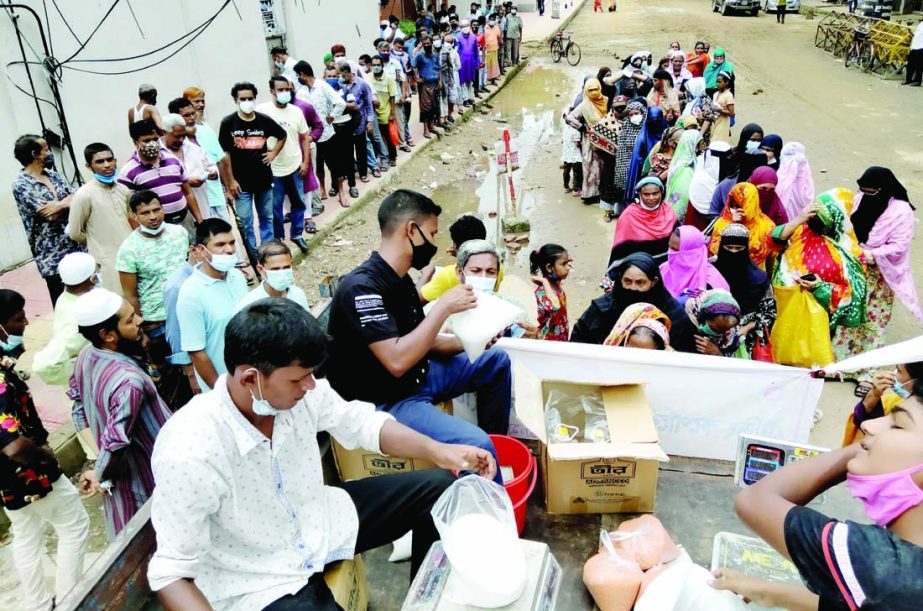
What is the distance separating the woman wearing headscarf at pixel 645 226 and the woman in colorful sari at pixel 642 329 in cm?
199

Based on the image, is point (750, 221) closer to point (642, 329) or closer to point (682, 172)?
point (682, 172)

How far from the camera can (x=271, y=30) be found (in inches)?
455

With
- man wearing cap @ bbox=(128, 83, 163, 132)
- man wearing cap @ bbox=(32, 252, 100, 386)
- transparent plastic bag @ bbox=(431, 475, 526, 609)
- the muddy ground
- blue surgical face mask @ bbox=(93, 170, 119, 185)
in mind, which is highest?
man wearing cap @ bbox=(128, 83, 163, 132)

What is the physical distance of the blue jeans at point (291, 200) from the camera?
721 centimetres

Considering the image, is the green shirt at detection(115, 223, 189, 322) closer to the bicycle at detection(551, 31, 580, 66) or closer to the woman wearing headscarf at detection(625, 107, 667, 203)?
the woman wearing headscarf at detection(625, 107, 667, 203)

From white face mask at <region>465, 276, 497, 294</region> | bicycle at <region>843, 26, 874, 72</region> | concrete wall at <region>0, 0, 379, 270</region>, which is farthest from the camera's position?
bicycle at <region>843, 26, 874, 72</region>

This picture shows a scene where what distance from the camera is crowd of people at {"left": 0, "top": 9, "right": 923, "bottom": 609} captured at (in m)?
1.98

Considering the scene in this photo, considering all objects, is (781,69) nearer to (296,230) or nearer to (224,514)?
(296,230)

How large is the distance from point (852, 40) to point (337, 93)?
16048 millimetres

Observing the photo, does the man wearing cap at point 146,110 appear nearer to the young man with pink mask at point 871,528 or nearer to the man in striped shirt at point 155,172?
the man in striped shirt at point 155,172

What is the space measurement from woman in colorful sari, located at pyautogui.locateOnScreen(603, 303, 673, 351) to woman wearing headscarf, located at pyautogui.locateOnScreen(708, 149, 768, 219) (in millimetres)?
2284

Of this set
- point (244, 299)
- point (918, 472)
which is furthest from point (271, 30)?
point (918, 472)

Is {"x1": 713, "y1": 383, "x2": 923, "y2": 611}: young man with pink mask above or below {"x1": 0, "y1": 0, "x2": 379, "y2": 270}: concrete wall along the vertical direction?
below

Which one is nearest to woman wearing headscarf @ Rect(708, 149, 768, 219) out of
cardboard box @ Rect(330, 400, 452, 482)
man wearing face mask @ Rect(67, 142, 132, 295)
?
cardboard box @ Rect(330, 400, 452, 482)
